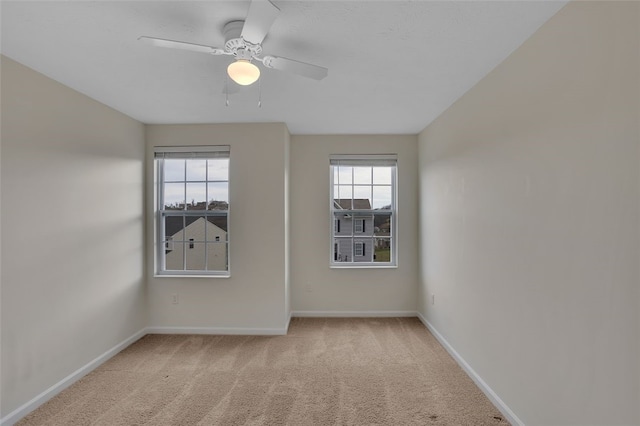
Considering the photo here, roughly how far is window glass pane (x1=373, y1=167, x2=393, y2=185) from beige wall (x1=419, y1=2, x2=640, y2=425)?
162cm

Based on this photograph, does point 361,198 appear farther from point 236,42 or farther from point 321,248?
point 236,42

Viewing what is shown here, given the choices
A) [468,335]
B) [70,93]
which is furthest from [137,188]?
[468,335]

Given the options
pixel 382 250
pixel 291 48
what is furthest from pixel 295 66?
pixel 382 250

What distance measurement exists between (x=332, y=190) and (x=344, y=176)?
0.88 feet

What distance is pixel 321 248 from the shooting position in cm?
426

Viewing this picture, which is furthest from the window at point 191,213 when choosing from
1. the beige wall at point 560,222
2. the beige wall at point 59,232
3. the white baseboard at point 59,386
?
the beige wall at point 560,222

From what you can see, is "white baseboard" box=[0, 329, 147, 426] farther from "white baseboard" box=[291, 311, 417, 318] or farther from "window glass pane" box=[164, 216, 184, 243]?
"white baseboard" box=[291, 311, 417, 318]

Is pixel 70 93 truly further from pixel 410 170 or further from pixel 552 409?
pixel 552 409

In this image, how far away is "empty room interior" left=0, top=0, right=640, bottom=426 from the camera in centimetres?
151

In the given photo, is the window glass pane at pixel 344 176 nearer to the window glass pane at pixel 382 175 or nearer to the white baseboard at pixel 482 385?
the window glass pane at pixel 382 175

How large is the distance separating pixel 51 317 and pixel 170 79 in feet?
6.86

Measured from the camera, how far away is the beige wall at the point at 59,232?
2152mm

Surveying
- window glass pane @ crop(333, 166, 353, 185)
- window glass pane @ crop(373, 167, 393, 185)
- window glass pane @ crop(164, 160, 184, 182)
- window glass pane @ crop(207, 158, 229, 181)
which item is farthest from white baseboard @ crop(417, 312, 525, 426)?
window glass pane @ crop(164, 160, 184, 182)

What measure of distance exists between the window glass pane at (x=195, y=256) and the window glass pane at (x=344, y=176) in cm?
199
